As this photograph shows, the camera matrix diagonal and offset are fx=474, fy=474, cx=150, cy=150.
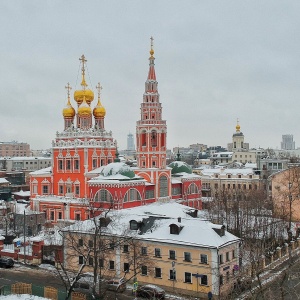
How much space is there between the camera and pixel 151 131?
5034 centimetres

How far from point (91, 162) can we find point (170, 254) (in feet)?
78.1

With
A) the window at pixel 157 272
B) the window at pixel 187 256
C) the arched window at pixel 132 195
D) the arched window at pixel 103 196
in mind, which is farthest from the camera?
the arched window at pixel 132 195

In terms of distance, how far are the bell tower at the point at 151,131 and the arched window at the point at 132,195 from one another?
15.5 feet

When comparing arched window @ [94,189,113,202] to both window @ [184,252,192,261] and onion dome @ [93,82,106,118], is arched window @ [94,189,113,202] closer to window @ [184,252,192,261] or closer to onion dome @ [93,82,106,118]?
onion dome @ [93,82,106,118]

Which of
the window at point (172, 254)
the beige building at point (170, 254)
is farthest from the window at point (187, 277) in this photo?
the window at point (172, 254)

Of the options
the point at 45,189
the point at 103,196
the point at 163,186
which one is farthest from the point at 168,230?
the point at 45,189

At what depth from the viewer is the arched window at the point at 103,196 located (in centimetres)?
4391

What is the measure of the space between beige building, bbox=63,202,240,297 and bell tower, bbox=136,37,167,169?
1901 centimetres

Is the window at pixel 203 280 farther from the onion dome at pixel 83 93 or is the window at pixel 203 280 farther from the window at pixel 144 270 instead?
the onion dome at pixel 83 93

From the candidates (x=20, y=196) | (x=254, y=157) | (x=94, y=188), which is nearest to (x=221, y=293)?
(x=94, y=188)

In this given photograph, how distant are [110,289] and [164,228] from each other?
4952 millimetres

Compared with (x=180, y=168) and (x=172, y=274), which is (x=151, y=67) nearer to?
(x=180, y=168)

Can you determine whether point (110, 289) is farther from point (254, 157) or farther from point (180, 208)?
point (254, 157)

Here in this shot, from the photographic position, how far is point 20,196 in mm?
65812
